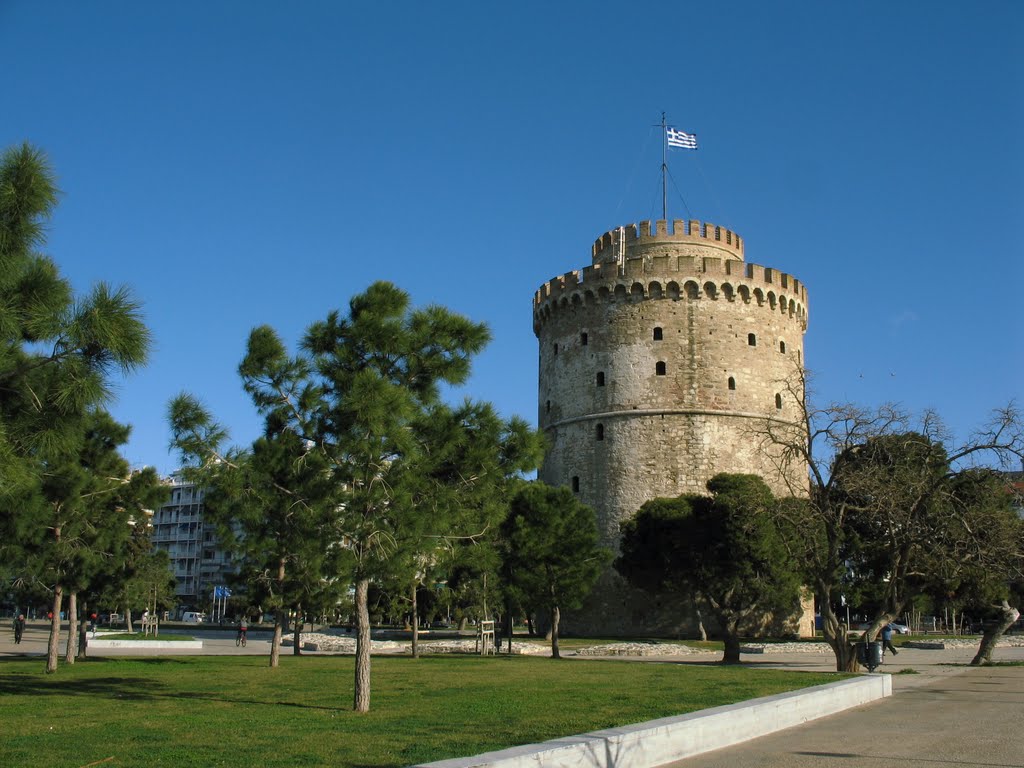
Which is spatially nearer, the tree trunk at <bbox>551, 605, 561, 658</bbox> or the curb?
the curb

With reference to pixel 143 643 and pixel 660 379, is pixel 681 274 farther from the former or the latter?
pixel 143 643

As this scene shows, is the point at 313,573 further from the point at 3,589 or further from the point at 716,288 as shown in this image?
the point at 716,288

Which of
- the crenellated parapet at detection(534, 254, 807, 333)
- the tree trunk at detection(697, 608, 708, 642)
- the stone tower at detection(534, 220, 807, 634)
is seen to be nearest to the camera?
the tree trunk at detection(697, 608, 708, 642)

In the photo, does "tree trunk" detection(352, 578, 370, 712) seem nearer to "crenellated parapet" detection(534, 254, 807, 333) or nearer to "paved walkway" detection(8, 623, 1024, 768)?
"paved walkway" detection(8, 623, 1024, 768)

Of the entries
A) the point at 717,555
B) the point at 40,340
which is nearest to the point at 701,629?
the point at 717,555

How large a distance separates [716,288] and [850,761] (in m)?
32.1

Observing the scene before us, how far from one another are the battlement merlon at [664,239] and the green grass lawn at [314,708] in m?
23.7

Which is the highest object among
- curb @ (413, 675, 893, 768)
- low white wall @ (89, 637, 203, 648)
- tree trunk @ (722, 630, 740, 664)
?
curb @ (413, 675, 893, 768)

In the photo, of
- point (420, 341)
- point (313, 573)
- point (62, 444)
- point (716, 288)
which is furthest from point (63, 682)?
point (716, 288)

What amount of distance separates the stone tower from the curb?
85.2ft

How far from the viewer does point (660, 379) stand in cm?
3878

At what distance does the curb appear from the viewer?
7.28m

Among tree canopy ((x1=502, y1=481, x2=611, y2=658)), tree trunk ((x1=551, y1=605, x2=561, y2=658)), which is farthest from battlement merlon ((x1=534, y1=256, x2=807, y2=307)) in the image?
tree trunk ((x1=551, y1=605, x2=561, y2=658))

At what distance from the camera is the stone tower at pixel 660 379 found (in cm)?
3828
